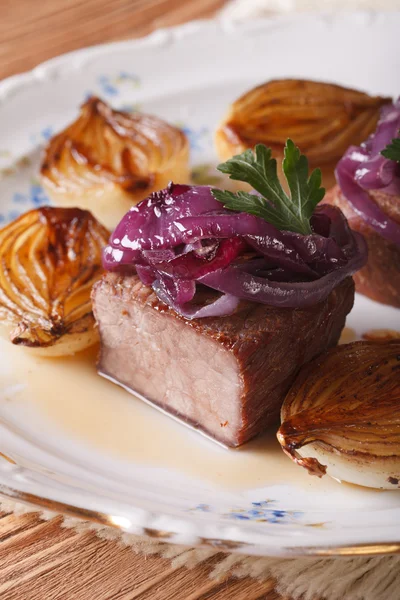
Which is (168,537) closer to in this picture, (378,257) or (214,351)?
(214,351)

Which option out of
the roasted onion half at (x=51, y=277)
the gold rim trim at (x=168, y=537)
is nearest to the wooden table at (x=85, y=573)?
the gold rim trim at (x=168, y=537)

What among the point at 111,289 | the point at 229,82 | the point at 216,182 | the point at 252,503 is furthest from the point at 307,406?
the point at 229,82

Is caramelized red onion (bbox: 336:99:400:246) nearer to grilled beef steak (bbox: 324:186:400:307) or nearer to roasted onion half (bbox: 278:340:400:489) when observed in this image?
grilled beef steak (bbox: 324:186:400:307)

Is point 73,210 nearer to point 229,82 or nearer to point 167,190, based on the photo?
point 167,190

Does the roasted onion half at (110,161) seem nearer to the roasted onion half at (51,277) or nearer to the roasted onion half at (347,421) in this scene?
the roasted onion half at (51,277)

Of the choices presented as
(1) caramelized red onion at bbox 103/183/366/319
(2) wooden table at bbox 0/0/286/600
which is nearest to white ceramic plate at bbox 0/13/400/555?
(2) wooden table at bbox 0/0/286/600
